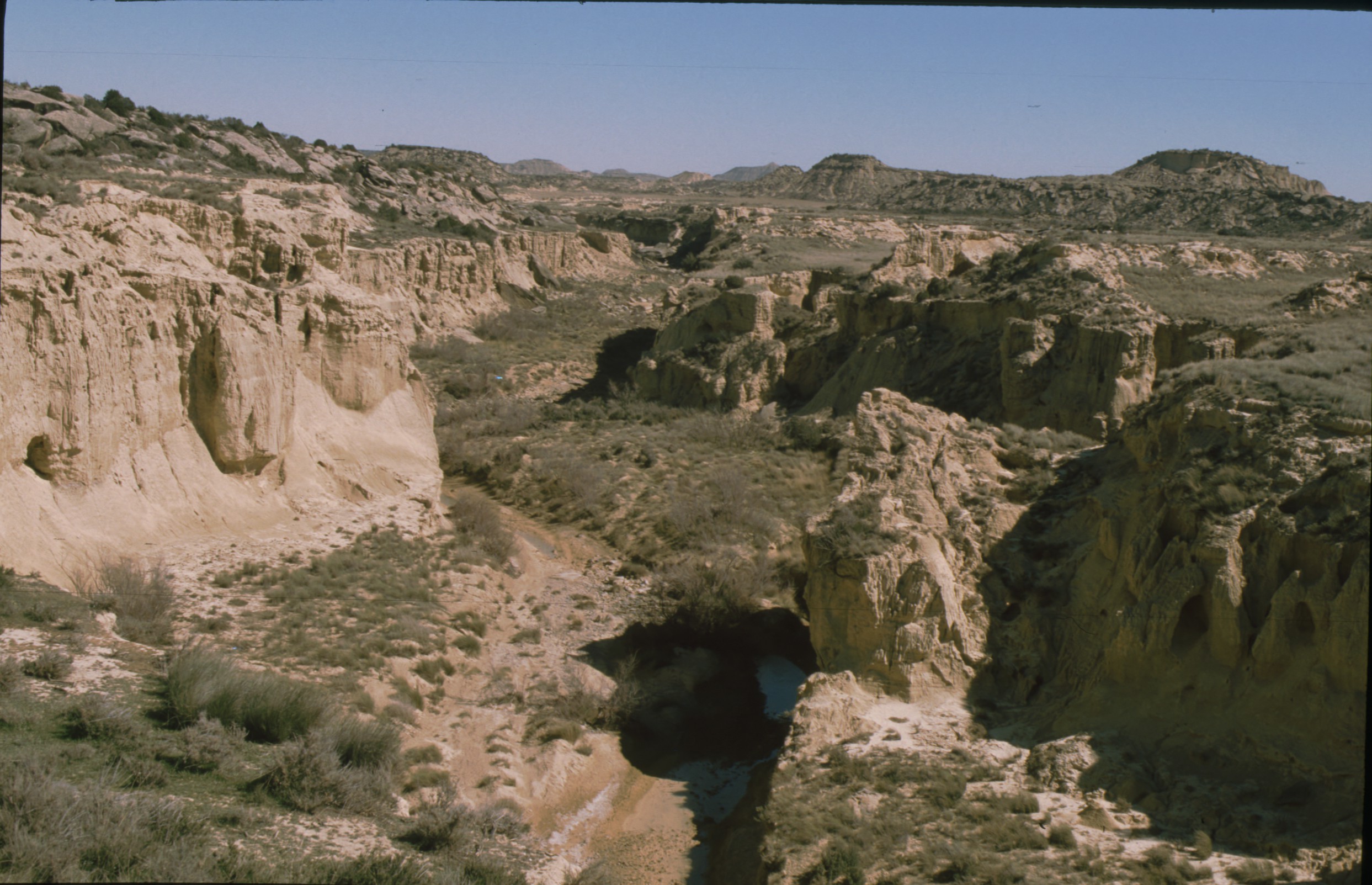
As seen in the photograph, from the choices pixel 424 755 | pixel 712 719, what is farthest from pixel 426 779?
pixel 712 719

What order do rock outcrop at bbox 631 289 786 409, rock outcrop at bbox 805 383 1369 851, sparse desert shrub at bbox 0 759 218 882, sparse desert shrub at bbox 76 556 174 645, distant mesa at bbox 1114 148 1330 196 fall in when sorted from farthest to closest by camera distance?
distant mesa at bbox 1114 148 1330 196
rock outcrop at bbox 631 289 786 409
sparse desert shrub at bbox 76 556 174 645
rock outcrop at bbox 805 383 1369 851
sparse desert shrub at bbox 0 759 218 882

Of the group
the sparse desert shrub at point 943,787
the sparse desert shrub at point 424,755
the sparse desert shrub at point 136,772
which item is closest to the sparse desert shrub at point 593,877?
the sparse desert shrub at point 424,755

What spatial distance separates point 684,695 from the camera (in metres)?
18.0

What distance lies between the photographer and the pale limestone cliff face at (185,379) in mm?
14109

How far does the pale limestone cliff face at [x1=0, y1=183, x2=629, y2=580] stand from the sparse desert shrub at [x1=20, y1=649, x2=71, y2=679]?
11.6ft

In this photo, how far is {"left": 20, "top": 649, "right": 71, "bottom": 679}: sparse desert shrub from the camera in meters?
10.5

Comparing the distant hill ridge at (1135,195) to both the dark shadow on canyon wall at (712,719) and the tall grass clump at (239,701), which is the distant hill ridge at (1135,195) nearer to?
the dark shadow on canyon wall at (712,719)

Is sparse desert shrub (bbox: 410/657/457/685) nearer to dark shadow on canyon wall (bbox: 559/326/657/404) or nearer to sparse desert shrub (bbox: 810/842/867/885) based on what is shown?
sparse desert shrub (bbox: 810/842/867/885)

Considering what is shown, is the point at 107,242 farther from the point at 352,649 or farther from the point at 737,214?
the point at 737,214

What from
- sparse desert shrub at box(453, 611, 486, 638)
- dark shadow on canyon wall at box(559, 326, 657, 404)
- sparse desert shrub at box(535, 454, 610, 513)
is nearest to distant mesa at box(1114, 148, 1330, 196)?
dark shadow on canyon wall at box(559, 326, 657, 404)

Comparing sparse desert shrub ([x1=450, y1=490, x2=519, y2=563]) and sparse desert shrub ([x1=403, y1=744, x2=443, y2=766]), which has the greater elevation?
sparse desert shrub ([x1=450, y1=490, x2=519, y2=563])

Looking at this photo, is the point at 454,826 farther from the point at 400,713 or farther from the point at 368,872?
the point at 400,713

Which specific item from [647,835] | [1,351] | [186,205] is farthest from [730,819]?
[186,205]

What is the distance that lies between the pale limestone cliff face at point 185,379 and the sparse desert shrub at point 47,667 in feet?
11.6
